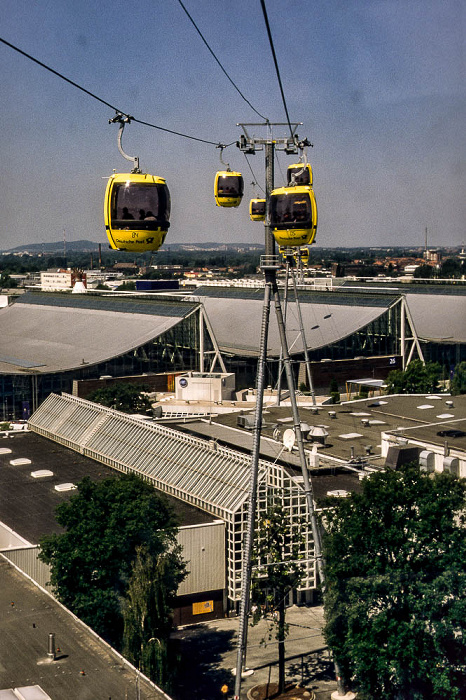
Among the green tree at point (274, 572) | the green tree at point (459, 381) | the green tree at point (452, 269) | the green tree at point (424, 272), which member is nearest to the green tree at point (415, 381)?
the green tree at point (459, 381)

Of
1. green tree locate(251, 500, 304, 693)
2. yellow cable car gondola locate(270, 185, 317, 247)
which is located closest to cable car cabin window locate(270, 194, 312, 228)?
yellow cable car gondola locate(270, 185, 317, 247)

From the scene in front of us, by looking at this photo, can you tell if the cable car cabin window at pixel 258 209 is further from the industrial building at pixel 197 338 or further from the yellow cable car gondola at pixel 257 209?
the industrial building at pixel 197 338

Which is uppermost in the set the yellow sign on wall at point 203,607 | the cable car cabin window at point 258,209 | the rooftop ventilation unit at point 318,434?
the cable car cabin window at point 258,209

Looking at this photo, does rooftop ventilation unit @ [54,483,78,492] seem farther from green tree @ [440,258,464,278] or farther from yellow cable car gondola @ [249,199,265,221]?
green tree @ [440,258,464,278]

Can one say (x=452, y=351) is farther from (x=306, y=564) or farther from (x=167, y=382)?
(x=306, y=564)

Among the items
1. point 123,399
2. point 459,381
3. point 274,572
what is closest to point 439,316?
point 459,381

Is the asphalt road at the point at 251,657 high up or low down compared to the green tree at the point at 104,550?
down

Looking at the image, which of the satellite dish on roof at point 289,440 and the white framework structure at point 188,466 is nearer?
the satellite dish on roof at point 289,440

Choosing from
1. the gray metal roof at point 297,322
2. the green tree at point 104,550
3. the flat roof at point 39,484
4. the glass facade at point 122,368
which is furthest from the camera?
the gray metal roof at point 297,322
